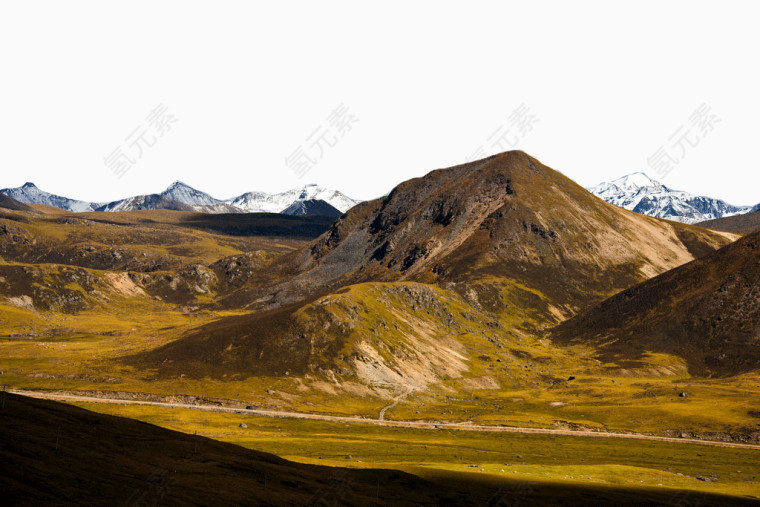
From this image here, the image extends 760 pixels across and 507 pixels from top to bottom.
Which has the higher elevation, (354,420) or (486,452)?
(486,452)

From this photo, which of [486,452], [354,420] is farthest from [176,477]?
[354,420]

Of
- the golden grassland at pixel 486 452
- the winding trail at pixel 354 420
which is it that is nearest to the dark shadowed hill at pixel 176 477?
the golden grassland at pixel 486 452

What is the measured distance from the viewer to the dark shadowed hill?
4972 cm

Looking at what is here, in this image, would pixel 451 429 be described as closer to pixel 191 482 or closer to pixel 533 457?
pixel 533 457

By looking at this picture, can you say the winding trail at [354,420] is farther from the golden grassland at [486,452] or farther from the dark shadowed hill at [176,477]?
the dark shadowed hill at [176,477]

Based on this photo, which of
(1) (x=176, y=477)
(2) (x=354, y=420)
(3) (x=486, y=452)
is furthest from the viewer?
(2) (x=354, y=420)

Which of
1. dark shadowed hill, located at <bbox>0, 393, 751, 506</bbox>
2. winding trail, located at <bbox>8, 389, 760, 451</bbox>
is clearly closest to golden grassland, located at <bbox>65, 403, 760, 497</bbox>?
winding trail, located at <bbox>8, 389, 760, 451</bbox>

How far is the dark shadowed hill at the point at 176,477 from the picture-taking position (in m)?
49.7

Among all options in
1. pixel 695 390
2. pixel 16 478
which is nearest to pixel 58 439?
pixel 16 478

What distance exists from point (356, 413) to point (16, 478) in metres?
140

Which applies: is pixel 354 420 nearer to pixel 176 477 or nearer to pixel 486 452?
pixel 486 452

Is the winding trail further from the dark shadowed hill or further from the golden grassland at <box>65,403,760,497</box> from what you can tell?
the dark shadowed hill

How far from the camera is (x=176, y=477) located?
59.5 metres

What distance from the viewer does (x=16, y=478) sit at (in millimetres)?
47188
